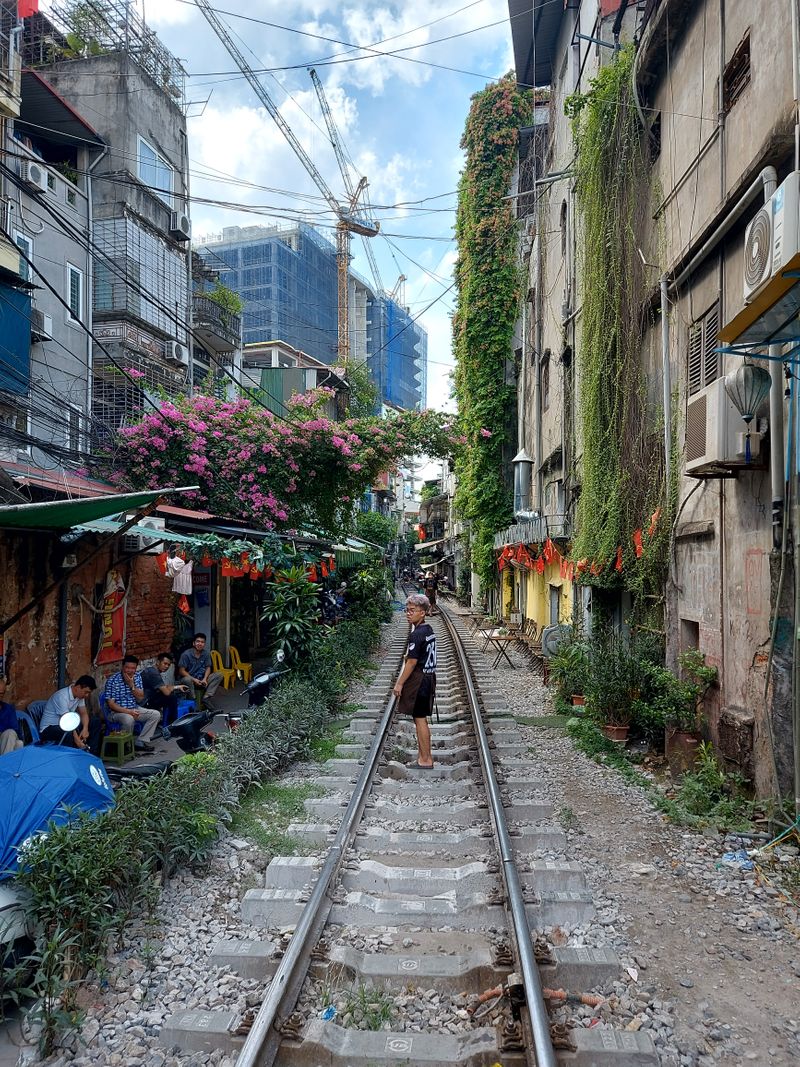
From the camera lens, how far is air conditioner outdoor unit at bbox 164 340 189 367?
2044cm

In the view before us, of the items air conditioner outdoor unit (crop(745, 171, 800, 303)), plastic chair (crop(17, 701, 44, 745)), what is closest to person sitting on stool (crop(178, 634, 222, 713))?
plastic chair (crop(17, 701, 44, 745))

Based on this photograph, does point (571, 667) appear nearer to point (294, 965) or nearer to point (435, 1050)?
point (294, 965)

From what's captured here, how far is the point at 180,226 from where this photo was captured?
69.1 ft

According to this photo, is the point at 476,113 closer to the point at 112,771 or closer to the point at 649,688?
the point at 649,688

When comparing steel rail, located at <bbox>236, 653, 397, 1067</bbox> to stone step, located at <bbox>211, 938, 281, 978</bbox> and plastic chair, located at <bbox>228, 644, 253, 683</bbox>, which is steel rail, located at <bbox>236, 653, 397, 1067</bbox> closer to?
stone step, located at <bbox>211, 938, 281, 978</bbox>

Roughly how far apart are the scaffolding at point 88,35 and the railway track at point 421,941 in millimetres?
19682

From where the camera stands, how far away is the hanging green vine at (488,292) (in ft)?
84.8

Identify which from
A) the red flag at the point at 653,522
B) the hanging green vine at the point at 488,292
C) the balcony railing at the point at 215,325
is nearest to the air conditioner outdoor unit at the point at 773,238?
the red flag at the point at 653,522

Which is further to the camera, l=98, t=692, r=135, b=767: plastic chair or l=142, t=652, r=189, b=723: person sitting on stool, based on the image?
l=142, t=652, r=189, b=723: person sitting on stool

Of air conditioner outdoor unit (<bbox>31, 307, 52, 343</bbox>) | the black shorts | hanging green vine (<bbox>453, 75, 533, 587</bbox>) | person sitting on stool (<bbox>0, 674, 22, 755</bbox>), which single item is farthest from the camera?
hanging green vine (<bbox>453, 75, 533, 587</bbox>)

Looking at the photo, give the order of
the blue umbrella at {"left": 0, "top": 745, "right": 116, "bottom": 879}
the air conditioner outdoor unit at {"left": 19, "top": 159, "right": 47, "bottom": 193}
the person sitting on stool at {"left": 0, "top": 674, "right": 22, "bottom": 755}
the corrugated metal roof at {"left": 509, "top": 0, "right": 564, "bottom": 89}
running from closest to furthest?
1. the blue umbrella at {"left": 0, "top": 745, "right": 116, "bottom": 879}
2. the person sitting on stool at {"left": 0, "top": 674, "right": 22, "bottom": 755}
3. the air conditioner outdoor unit at {"left": 19, "top": 159, "right": 47, "bottom": 193}
4. the corrugated metal roof at {"left": 509, "top": 0, "right": 564, "bottom": 89}

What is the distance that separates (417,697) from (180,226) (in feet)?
60.1

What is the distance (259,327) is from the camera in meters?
52.9

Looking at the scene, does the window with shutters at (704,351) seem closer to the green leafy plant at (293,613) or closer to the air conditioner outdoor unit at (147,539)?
the green leafy plant at (293,613)
